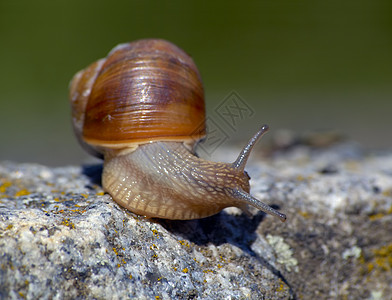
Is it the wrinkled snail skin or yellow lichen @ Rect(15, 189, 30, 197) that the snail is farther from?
yellow lichen @ Rect(15, 189, 30, 197)

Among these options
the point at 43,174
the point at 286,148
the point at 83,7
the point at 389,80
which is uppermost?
the point at 389,80

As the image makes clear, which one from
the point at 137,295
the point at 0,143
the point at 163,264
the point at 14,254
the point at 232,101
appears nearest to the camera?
the point at 14,254

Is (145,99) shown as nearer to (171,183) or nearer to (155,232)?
(171,183)

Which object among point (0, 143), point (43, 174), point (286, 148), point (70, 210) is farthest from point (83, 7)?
point (70, 210)

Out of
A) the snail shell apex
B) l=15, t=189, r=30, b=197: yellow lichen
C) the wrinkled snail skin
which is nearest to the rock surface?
l=15, t=189, r=30, b=197: yellow lichen

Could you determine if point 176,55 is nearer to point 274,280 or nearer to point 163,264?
point 163,264

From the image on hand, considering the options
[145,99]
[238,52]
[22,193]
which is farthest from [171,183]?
[238,52]
